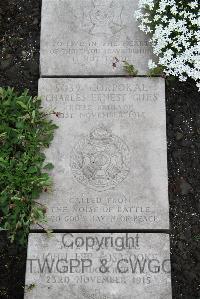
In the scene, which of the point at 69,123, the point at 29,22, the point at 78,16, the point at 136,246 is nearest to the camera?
the point at 136,246

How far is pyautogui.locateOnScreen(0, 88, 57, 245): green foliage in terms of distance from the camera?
393 centimetres

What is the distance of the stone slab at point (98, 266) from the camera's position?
12.3 ft

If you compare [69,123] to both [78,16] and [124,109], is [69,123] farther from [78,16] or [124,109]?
[78,16]

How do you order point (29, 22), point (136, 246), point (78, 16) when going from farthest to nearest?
1. point (29, 22)
2. point (78, 16)
3. point (136, 246)

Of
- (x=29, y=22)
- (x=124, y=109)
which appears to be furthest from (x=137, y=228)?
(x=29, y=22)

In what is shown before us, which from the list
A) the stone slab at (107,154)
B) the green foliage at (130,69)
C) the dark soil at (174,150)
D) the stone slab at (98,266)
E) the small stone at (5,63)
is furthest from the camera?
the small stone at (5,63)

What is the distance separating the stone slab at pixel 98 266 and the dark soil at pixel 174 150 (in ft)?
1.11

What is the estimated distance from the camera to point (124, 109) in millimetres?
4152

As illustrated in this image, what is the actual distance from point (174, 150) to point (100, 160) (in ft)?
2.46

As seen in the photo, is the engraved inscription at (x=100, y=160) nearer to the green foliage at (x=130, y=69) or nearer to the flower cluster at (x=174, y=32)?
the green foliage at (x=130, y=69)

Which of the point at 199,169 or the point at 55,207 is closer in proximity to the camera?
the point at 55,207

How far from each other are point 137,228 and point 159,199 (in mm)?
283

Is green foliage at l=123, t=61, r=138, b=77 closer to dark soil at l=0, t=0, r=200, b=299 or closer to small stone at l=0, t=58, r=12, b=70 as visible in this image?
dark soil at l=0, t=0, r=200, b=299

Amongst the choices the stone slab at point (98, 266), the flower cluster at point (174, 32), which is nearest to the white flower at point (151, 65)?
the flower cluster at point (174, 32)
